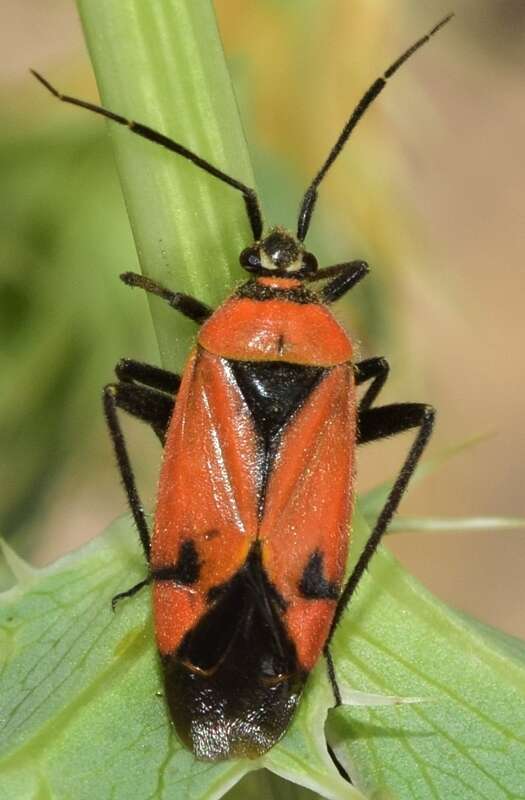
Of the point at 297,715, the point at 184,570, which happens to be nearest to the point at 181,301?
the point at 184,570

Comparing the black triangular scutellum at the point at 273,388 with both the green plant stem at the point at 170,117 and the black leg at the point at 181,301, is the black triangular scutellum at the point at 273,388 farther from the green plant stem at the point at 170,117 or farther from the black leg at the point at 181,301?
the green plant stem at the point at 170,117

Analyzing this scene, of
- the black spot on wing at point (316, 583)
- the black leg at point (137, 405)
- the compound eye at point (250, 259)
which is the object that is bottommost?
the black spot on wing at point (316, 583)

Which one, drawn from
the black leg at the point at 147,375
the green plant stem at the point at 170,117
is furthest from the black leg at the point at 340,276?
the green plant stem at the point at 170,117

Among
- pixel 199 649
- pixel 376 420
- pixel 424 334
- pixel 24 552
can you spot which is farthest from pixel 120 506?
pixel 199 649

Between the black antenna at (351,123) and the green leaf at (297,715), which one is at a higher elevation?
the black antenna at (351,123)

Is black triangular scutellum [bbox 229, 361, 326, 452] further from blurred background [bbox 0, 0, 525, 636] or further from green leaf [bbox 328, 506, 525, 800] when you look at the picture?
Result: blurred background [bbox 0, 0, 525, 636]
